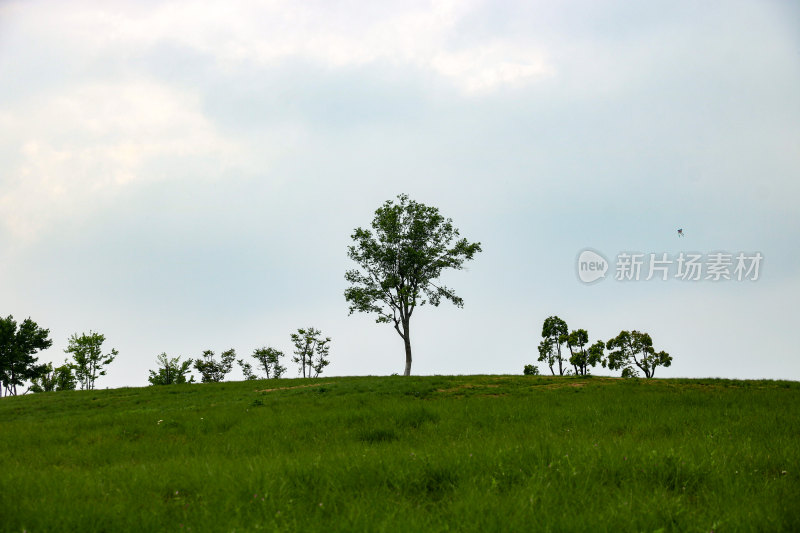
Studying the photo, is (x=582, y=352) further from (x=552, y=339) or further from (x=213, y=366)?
(x=213, y=366)

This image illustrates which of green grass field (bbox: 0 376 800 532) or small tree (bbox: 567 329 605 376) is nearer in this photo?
green grass field (bbox: 0 376 800 532)

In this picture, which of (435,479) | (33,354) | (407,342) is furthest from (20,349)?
(435,479)

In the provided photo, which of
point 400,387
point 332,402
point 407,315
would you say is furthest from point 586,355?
point 332,402

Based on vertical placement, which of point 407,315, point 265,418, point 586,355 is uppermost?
point 407,315

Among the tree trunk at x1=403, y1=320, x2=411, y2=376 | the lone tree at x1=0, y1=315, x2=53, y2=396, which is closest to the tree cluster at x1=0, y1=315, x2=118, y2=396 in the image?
the lone tree at x1=0, y1=315, x2=53, y2=396

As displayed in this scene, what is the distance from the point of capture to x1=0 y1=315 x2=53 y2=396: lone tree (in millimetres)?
63750

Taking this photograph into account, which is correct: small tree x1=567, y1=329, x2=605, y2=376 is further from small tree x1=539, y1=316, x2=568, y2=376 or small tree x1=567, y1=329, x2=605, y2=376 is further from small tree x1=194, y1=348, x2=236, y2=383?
small tree x1=194, y1=348, x2=236, y2=383

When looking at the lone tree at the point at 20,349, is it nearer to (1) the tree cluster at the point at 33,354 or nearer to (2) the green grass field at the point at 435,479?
(1) the tree cluster at the point at 33,354

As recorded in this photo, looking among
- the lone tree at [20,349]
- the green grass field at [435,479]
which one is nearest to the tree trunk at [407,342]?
the green grass field at [435,479]

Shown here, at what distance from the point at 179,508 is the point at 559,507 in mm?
4566

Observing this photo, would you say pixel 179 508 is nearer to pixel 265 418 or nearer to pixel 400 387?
pixel 265 418

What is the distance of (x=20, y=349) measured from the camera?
214ft

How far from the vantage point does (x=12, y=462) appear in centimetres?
925

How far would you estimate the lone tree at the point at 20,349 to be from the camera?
2510 inches
